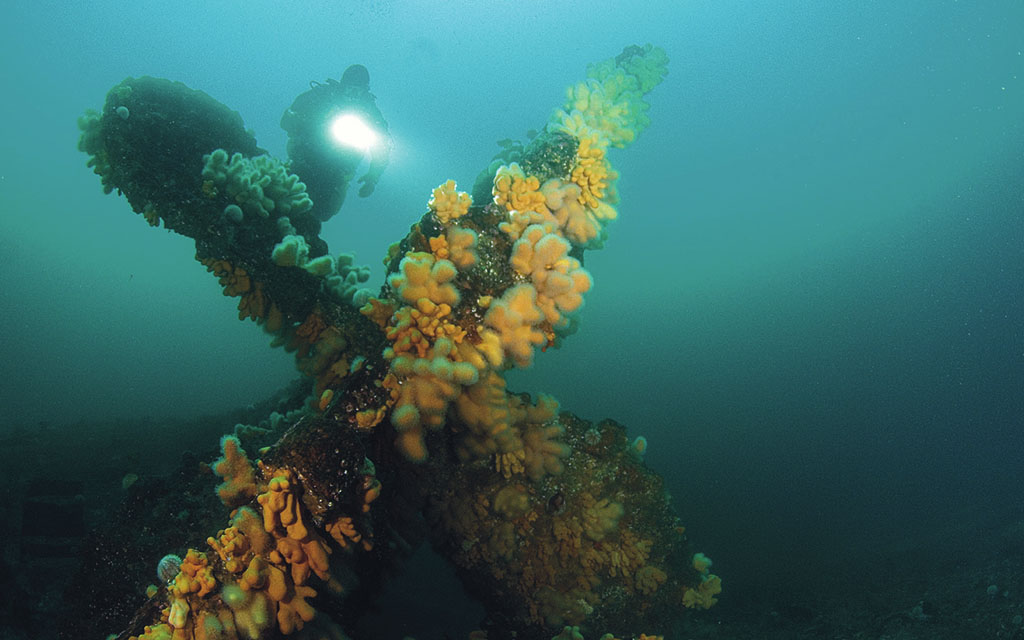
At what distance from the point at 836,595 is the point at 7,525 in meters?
15.0

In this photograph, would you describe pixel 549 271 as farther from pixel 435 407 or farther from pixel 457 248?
pixel 435 407

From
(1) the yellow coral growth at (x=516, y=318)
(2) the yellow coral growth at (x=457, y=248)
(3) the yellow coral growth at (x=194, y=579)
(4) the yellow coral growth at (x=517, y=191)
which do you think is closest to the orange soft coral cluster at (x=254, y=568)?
(3) the yellow coral growth at (x=194, y=579)

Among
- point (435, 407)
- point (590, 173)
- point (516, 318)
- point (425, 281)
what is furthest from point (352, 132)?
point (435, 407)

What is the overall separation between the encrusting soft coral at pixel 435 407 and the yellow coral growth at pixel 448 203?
0.01 meters

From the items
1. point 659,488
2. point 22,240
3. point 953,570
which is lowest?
point 953,570

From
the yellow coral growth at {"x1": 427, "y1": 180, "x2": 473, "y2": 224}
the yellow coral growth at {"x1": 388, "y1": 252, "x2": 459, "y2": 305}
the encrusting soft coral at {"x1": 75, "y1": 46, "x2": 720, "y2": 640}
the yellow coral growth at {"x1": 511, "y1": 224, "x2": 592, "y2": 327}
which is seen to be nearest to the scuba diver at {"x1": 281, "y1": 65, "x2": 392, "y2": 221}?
the encrusting soft coral at {"x1": 75, "y1": 46, "x2": 720, "y2": 640}

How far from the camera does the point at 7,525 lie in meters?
6.72

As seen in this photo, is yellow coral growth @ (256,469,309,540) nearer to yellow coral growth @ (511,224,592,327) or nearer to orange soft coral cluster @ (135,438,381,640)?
orange soft coral cluster @ (135,438,381,640)

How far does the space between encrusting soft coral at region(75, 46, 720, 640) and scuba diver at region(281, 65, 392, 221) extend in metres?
2.53

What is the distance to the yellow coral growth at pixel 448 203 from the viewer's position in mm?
3012

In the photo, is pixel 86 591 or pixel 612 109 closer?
pixel 86 591

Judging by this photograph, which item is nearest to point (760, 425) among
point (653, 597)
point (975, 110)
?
point (653, 597)

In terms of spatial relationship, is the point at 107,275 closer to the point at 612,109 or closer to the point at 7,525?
the point at 7,525

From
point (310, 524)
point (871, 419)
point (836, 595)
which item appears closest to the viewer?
point (310, 524)
